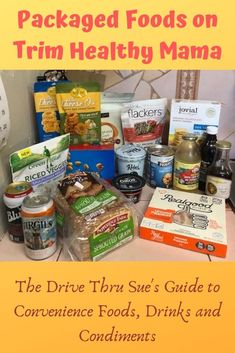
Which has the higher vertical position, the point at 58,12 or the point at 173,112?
the point at 58,12

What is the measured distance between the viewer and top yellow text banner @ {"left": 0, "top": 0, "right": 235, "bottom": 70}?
507 mm

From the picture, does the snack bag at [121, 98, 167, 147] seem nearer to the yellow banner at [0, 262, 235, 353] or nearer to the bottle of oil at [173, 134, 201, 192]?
the bottle of oil at [173, 134, 201, 192]

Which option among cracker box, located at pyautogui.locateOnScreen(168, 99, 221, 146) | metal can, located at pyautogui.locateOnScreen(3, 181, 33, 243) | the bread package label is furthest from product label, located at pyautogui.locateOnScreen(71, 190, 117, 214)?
cracker box, located at pyautogui.locateOnScreen(168, 99, 221, 146)

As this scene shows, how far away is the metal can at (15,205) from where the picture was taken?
2.31 ft

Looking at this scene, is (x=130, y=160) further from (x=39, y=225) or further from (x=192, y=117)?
(x=39, y=225)

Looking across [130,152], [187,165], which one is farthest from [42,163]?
[187,165]

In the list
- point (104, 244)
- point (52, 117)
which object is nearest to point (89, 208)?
point (104, 244)

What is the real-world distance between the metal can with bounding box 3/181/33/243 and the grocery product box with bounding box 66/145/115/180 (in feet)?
0.60

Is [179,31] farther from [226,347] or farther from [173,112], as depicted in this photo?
[226,347]

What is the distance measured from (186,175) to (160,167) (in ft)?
0.24

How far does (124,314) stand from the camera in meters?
0.66

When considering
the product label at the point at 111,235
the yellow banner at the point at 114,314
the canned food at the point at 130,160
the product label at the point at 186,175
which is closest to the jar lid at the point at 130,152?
the canned food at the point at 130,160

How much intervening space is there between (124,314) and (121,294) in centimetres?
4

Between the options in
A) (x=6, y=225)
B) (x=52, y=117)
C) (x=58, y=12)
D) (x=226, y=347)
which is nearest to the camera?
(x=58, y=12)
